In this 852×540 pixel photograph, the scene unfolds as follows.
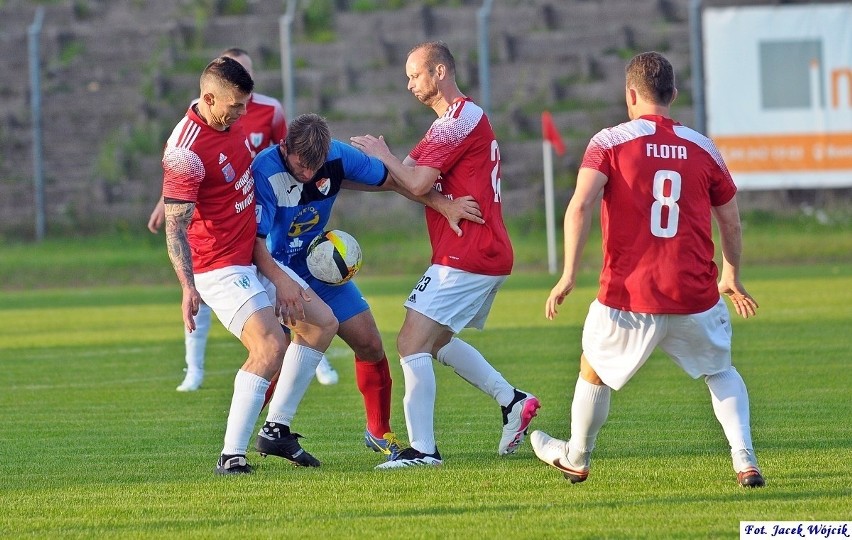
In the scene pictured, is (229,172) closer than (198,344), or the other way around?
(229,172)

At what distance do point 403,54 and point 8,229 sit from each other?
929cm

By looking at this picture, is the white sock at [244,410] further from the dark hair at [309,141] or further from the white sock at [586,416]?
the white sock at [586,416]

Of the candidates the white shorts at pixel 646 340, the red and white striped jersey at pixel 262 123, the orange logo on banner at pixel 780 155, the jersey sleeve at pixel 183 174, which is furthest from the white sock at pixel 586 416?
the orange logo on banner at pixel 780 155

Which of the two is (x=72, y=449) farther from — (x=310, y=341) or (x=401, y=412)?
(x=401, y=412)

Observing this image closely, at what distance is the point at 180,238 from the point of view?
22.0 feet

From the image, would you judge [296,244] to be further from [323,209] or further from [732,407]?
[732,407]

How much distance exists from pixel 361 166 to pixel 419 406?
4.18 feet

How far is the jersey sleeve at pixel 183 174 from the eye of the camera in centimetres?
662

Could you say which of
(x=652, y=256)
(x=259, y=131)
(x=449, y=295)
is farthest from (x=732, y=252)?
(x=259, y=131)

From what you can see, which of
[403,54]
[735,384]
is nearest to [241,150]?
[735,384]

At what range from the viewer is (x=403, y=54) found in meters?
30.5

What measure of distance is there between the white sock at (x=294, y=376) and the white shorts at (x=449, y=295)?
58cm

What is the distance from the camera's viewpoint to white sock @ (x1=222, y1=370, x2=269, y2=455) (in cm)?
670

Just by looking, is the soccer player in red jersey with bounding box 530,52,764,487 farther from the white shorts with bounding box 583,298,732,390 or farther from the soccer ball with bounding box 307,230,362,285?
the soccer ball with bounding box 307,230,362,285
